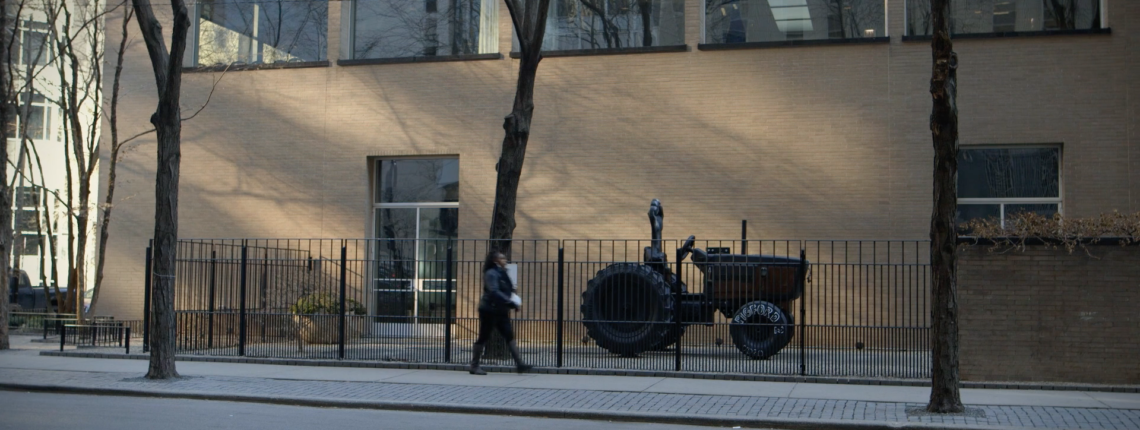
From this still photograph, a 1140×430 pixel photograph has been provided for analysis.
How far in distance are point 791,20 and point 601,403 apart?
37.2 feet

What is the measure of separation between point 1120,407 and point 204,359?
1325cm

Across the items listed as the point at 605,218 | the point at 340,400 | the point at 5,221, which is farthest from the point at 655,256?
the point at 5,221

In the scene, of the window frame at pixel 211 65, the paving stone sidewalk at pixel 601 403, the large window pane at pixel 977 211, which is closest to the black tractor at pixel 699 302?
the paving stone sidewalk at pixel 601 403

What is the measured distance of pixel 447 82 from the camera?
73.0 feet

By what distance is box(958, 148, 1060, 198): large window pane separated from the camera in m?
19.8

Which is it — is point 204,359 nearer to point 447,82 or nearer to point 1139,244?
point 447,82

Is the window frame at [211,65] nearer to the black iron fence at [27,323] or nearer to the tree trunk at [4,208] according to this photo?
the tree trunk at [4,208]

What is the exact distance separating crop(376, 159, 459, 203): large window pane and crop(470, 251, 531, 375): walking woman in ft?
25.1

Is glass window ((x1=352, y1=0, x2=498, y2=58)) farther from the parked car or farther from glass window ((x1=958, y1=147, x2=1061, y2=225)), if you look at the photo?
the parked car

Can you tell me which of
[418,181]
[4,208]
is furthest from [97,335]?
[418,181]

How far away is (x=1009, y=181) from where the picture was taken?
19938 mm

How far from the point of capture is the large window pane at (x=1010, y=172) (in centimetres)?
1981

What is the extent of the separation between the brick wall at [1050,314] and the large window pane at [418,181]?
462 inches

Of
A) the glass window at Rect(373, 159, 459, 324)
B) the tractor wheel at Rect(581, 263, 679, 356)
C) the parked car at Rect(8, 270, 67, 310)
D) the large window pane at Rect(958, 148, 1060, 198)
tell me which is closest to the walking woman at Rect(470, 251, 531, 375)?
the tractor wheel at Rect(581, 263, 679, 356)
